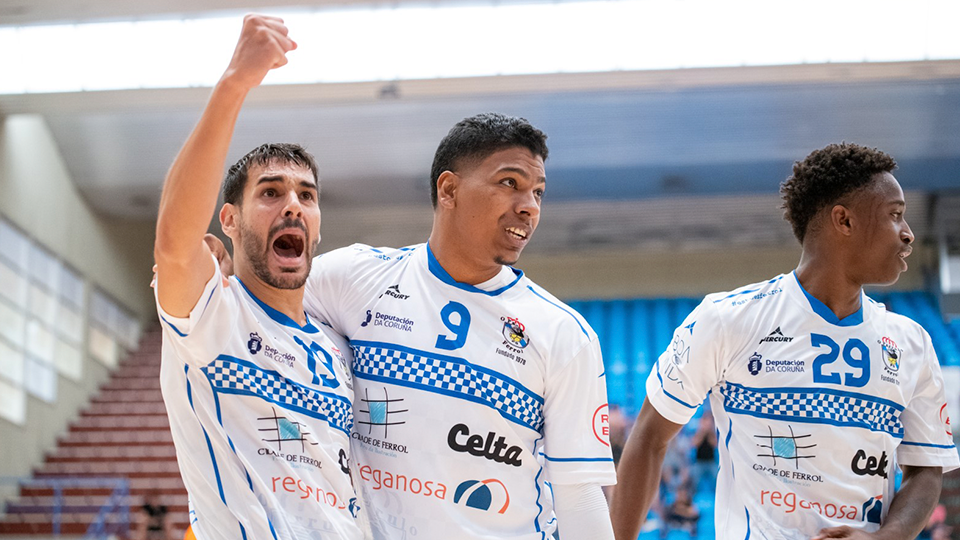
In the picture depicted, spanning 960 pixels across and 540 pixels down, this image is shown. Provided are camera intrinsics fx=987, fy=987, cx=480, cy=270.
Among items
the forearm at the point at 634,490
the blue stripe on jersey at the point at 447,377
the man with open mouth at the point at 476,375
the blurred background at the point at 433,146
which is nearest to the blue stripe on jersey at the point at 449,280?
the man with open mouth at the point at 476,375

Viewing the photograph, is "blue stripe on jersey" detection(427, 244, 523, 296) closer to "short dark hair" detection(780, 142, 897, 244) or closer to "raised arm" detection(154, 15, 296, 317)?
"raised arm" detection(154, 15, 296, 317)

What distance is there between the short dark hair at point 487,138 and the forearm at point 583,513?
3.78 feet

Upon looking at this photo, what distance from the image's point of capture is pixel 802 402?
3664mm

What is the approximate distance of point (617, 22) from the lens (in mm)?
13406

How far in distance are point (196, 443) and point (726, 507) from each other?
83.5 inches

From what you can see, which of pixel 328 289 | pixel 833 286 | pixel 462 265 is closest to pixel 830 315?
pixel 833 286

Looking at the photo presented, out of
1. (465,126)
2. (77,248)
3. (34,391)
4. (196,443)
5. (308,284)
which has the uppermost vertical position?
(77,248)

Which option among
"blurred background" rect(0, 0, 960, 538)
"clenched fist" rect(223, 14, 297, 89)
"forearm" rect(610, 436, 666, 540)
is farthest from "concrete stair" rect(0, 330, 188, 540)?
"clenched fist" rect(223, 14, 297, 89)

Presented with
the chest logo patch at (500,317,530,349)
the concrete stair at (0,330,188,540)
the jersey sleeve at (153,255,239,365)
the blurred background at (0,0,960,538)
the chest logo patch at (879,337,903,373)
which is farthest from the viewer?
the concrete stair at (0,330,188,540)

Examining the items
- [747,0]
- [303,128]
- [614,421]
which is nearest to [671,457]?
[614,421]

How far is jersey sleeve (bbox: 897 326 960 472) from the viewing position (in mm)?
3822

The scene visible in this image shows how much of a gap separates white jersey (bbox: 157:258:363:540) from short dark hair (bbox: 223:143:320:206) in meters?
0.38

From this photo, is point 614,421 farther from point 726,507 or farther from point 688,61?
point 726,507

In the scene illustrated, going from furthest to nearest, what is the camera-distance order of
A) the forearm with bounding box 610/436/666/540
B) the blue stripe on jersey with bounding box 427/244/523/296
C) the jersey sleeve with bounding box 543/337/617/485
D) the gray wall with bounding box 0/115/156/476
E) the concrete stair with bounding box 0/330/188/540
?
the gray wall with bounding box 0/115/156/476
the concrete stair with bounding box 0/330/188/540
the forearm with bounding box 610/436/666/540
the blue stripe on jersey with bounding box 427/244/523/296
the jersey sleeve with bounding box 543/337/617/485
